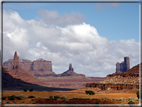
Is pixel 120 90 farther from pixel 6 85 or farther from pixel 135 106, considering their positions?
pixel 6 85

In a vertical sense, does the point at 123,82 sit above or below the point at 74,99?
below

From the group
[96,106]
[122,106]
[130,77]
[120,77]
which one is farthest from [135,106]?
[120,77]

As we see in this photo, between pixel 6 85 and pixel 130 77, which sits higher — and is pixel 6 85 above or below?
below

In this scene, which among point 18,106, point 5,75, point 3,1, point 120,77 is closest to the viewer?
point 3,1

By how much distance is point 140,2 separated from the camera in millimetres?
16656

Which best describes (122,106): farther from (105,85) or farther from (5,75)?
(5,75)

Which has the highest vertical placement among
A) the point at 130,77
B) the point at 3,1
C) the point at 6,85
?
the point at 3,1

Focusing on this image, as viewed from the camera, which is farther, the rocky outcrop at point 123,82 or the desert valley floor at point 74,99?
the rocky outcrop at point 123,82

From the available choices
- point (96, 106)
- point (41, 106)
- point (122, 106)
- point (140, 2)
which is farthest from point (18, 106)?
point (140, 2)

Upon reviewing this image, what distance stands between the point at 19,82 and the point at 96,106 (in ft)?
537

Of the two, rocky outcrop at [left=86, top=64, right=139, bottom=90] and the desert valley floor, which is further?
rocky outcrop at [left=86, top=64, right=139, bottom=90]

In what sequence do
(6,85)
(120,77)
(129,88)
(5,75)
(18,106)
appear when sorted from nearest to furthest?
(18,106)
(129,88)
(120,77)
(6,85)
(5,75)

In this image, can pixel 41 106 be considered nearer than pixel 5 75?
Yes

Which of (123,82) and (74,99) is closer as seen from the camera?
(74,99)
